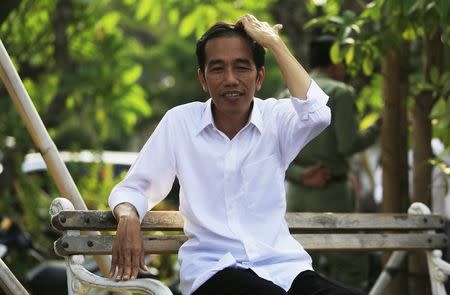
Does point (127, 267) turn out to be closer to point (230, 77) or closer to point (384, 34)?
point (230, 77)

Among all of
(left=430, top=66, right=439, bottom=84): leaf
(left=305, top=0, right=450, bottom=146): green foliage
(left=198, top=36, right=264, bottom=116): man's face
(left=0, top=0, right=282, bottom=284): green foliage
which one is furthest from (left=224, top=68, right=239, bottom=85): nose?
(left=0, top=0, right=282, bottom=284): green foliage

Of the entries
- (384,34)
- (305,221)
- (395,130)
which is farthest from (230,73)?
(395,130)

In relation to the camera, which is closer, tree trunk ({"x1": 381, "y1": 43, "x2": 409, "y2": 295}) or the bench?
the bench

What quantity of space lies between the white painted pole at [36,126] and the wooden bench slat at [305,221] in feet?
1.13

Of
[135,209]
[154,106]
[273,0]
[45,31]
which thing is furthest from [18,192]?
[154,106]

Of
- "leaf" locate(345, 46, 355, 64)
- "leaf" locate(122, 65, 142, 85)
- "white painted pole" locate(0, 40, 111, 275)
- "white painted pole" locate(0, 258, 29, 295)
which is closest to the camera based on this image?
"white painted pole" locate(0, 258, 29, 295)

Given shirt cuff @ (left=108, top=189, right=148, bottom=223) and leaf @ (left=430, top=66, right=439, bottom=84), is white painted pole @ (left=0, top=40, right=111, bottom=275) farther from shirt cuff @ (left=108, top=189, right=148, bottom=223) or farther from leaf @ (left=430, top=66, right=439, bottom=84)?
leaf @ (left=430, top=66, right=439, bottom=84)

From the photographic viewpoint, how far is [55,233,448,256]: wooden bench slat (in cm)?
442

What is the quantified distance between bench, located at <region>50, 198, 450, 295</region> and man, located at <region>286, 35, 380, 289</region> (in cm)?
102

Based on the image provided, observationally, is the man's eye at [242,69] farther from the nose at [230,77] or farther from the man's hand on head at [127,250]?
the man's hand on head at [127,250]

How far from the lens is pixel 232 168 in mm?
4316

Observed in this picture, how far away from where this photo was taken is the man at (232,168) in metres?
4.26

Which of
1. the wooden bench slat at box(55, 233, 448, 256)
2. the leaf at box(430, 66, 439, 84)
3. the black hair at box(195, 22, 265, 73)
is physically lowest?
the wooden bench slat at box(55, 233, 448, 256)

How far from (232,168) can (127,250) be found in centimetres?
51
